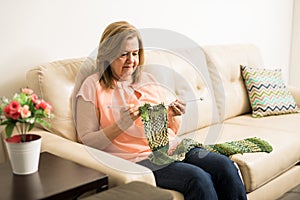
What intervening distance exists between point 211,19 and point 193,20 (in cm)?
22

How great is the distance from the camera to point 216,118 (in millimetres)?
2670

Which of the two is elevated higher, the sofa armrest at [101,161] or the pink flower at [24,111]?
the pink flower at [24,111]

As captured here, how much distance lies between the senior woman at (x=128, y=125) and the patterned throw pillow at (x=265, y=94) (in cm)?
97

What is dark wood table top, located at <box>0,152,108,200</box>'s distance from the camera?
1.34 m

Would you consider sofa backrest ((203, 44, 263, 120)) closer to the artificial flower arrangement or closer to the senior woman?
the senior woman

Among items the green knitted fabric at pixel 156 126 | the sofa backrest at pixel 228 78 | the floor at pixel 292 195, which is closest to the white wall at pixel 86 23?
the sofa backrest at pixel 228 78

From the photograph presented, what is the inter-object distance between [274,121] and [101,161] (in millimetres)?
1479

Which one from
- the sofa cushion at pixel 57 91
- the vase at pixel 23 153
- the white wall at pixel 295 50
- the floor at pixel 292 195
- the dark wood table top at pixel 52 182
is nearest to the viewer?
the dark wood table top at pixel 52 182

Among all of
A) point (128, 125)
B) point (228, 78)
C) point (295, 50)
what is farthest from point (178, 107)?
point (295, 50)

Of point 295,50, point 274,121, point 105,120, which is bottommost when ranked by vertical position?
point 274,121

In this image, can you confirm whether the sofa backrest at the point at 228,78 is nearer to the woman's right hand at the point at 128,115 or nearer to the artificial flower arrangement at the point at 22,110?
the woman's right hand at the point at 128,115

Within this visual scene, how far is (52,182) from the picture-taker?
1425mm

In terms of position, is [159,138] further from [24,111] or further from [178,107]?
[24,111]

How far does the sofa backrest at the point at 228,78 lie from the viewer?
273 cm
